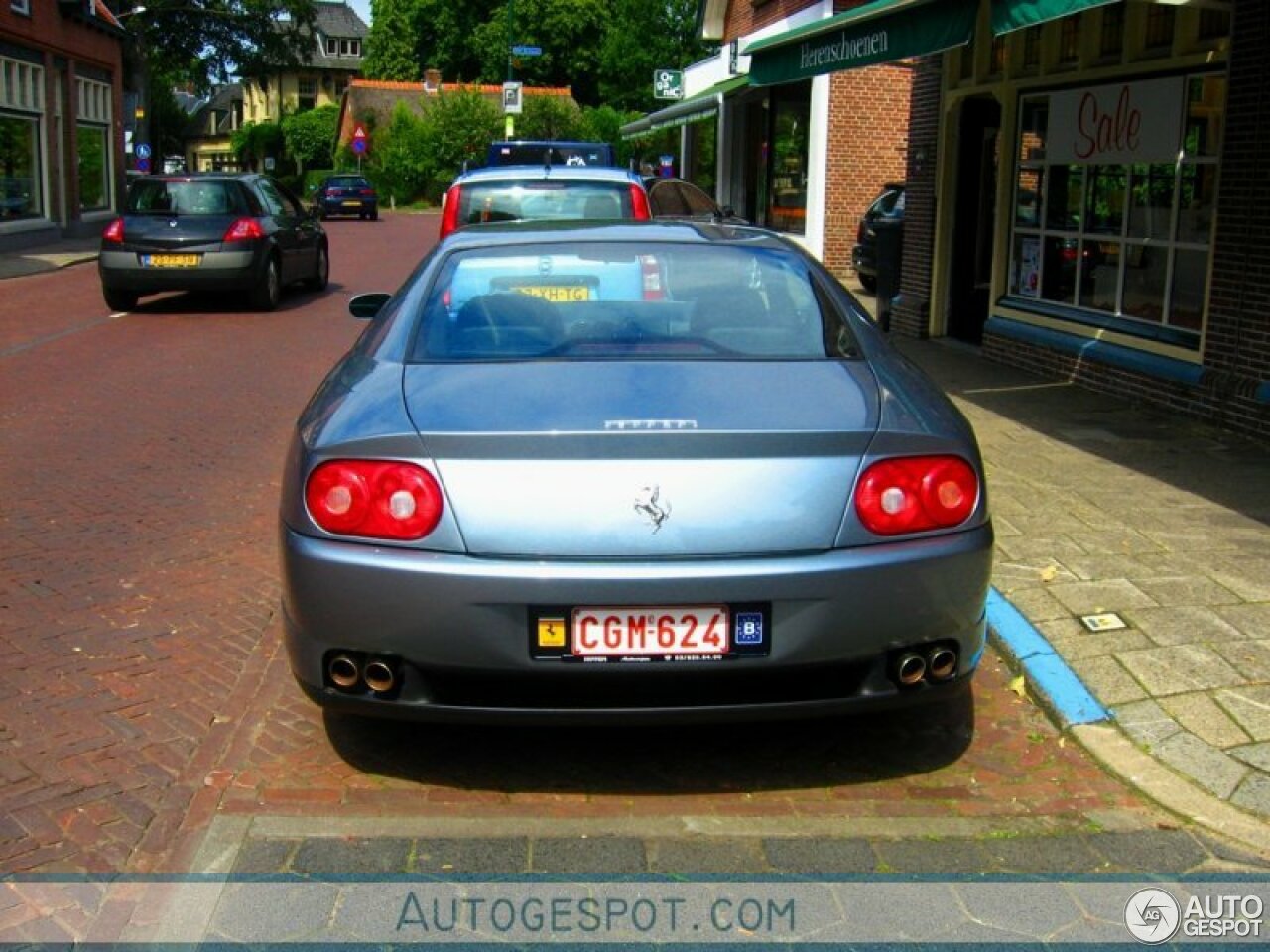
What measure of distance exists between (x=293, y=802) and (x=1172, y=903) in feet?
7.32

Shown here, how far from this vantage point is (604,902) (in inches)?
125

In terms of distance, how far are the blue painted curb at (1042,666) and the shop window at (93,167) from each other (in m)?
28.7

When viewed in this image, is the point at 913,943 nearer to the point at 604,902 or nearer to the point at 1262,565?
the point at 604,902

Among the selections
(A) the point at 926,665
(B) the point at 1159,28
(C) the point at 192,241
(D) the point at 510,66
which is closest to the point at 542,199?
(B) the point at 1159,28

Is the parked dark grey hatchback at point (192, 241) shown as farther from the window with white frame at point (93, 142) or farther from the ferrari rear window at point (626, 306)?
the window with white frame at point (93, 142)

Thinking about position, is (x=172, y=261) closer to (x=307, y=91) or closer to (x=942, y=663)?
(x=942, y=663)

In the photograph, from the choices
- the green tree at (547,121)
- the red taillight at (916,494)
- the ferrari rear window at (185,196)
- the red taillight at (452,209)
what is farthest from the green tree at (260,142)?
the red taillight at (916,494)

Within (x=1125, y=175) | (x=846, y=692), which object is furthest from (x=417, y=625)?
(x=1125, y=175)

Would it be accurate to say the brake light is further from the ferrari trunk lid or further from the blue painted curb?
the blue painted curb

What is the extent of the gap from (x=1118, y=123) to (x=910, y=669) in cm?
735

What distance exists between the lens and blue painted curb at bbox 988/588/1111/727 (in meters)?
4.29

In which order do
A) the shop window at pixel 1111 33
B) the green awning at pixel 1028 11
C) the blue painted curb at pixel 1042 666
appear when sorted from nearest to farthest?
1. the blue painted curb at pixel 1042 666
2. the green awning at pixel 1028 11
3. the shop window at pixel 1111 33

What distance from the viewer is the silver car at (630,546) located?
3361 mm

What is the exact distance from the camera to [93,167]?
3142 centimetres
